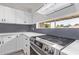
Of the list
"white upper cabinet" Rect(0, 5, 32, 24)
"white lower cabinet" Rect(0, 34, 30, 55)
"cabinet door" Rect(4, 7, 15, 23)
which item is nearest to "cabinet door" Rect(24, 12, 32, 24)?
"white upper cabinet" Rect(0, 5, 32, 24)

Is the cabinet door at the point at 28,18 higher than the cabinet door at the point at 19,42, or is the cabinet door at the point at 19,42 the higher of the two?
the cabinet door at the point at 28,18

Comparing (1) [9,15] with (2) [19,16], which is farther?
(2) [19,16]

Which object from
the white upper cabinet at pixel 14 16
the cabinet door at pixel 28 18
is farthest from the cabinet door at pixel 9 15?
the cabinet door at pixel 28 18

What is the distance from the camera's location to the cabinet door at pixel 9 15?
2274 mm

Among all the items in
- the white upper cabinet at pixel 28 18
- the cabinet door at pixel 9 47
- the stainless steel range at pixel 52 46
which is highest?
the white upper cabinet at pixel 28 18

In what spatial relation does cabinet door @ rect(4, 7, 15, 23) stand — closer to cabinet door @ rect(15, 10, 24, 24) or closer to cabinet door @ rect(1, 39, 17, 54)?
cabinet door @ rect(15, 10, 24, 24)

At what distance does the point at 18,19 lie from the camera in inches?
104

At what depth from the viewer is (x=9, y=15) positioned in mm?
2367

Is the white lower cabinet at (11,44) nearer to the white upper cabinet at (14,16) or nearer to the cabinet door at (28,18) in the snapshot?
the white upper cabinet at (14,16)

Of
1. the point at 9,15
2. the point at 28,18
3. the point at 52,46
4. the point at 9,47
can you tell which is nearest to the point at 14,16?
the point at 9,15

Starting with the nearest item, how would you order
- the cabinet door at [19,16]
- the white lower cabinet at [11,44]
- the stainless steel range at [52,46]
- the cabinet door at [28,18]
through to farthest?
the stainless steel range at [52,46] → the white lower cabinet at [11,44] → the cabinet door at [19,16] → the cabinet door at [28,18]

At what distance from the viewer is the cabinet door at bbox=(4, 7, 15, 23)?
2.27 meters

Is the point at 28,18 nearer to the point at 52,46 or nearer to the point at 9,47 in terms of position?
the point at 9,47
